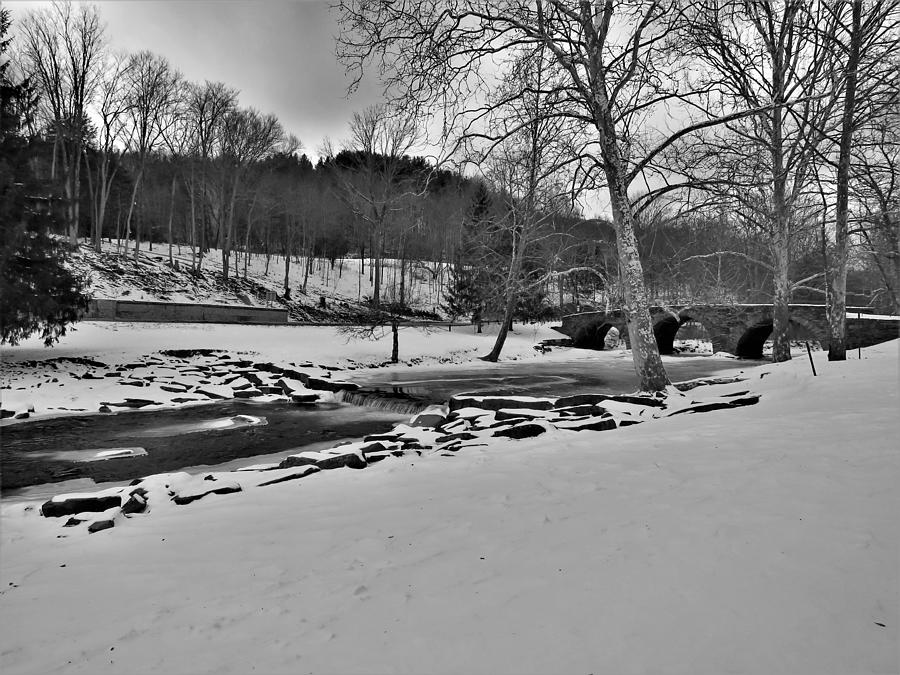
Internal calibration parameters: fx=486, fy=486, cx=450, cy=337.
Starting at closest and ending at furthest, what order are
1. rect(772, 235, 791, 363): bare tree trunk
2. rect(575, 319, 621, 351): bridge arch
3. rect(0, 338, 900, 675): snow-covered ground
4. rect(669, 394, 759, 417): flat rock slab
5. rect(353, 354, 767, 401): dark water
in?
rect(0, 338, 900, 675): snow-covered ground → rect(669, 394, 759, 417): flat rock slab → rect(772, 235, 791, 363): bare tree trunk → rect(353, 354, 767, 401): dark water → rect(575, 319, 621, 351): bridge arch

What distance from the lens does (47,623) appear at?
2615mm

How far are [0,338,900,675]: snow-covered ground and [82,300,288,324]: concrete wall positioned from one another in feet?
79.0

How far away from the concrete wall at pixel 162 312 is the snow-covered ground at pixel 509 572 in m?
24.1

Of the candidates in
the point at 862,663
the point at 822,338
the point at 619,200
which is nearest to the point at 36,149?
the point at 619,200

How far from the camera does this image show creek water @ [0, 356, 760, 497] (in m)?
7.99

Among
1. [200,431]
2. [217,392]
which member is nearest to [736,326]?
[217,392]

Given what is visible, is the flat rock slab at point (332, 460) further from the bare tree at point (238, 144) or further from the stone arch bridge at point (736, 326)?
the bare tree at point (238, 144)

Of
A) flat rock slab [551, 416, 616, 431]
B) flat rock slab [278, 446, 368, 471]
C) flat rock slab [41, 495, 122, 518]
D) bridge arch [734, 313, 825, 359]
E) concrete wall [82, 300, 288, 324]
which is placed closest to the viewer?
flat rock slab [41, 495, 122, 518]

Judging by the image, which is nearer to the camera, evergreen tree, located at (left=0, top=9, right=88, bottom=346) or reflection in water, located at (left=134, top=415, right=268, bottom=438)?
reflection in water, located at (left=134, top=415, right=268, bottom=438)

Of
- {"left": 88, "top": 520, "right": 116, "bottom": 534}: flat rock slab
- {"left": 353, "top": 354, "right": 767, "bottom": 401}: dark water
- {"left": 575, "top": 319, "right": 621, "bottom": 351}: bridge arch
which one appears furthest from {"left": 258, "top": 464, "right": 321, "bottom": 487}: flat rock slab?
{"left": 575, "top": 319, "right": 621, "bottom": 351}: bridge arch

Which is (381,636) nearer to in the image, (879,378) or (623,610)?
(623,610)

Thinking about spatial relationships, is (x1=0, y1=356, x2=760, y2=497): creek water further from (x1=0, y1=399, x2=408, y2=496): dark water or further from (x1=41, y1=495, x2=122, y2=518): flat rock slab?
(x1=41, y1=495, x2=122, y2=518): flat rock slab

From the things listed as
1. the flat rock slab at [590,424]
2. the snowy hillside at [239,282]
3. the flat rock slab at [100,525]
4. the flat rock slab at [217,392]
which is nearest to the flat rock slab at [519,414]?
the flat rock slab at [590,424]

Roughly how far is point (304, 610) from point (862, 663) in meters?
2.42
